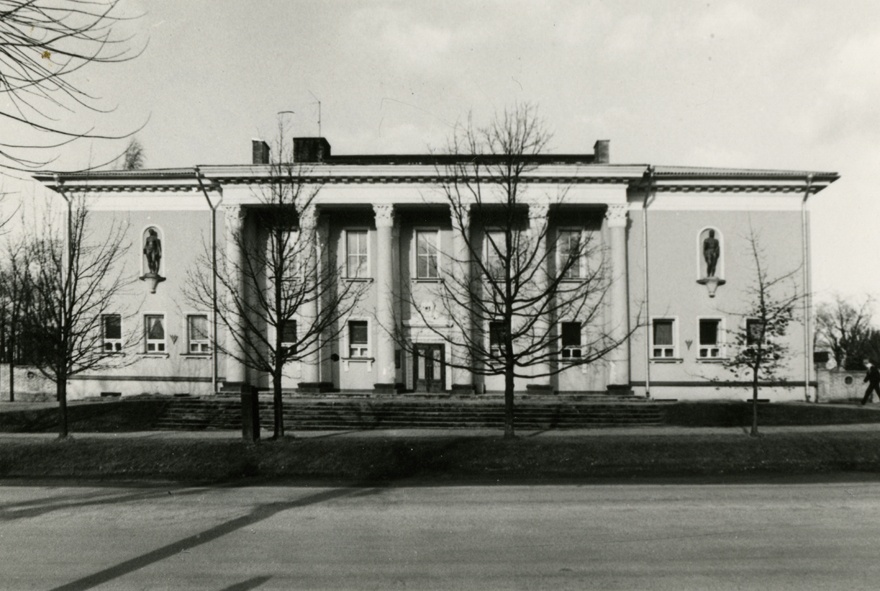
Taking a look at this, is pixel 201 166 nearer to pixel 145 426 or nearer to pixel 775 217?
pixel 145 426

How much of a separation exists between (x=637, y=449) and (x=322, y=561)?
9999 mm

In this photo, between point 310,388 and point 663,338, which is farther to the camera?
point 663,338

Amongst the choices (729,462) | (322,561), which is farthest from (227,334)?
(322,561)

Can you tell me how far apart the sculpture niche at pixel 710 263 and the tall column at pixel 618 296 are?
3.65 meters

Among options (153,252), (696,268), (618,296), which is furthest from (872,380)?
(153,252)

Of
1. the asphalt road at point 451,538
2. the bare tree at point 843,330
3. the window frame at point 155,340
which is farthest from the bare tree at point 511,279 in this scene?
the bare tree at point 843,330

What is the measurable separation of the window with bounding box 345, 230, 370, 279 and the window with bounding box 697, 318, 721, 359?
49.4 ft

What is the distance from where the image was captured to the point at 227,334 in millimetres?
28828

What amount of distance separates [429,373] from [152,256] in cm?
1344

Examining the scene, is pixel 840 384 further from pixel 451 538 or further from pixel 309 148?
pixel 451 538

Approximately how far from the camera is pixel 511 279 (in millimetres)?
16578

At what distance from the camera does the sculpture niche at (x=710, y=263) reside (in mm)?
29125

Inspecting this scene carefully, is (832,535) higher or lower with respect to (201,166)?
lower

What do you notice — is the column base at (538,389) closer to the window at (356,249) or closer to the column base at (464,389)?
the column base at (464,389)
